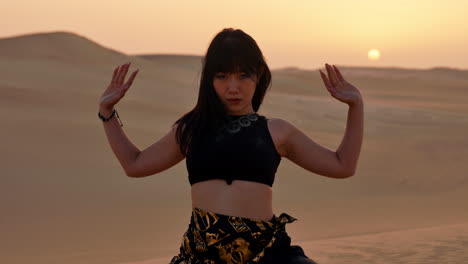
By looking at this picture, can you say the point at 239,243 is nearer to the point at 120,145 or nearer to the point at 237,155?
the point at 237,155

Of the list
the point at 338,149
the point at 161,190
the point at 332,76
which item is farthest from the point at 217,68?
the point at 161,190

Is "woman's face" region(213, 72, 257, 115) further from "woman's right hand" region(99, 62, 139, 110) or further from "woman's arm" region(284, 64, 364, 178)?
"woman's right hand" region(99, 62, 139, 110)

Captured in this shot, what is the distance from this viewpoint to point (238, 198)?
3523 millimetres

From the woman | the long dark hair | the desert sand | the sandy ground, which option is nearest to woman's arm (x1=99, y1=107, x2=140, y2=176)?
the woman

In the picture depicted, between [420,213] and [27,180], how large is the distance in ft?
16.2

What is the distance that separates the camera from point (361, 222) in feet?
35.2

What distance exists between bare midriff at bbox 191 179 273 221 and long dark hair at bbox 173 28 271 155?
22 cm

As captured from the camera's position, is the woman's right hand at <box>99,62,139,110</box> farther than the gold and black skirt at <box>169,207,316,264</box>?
Yes

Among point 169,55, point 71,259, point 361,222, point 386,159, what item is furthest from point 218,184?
point 169,55

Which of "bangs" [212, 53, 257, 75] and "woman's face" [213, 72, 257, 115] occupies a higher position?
"bangs" [212, 53, 257, 75]

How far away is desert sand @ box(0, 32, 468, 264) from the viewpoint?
842cm

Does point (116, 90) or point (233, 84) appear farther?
point (116, 90)

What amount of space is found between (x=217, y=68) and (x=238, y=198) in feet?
1.66

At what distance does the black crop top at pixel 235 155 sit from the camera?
11.6ft
